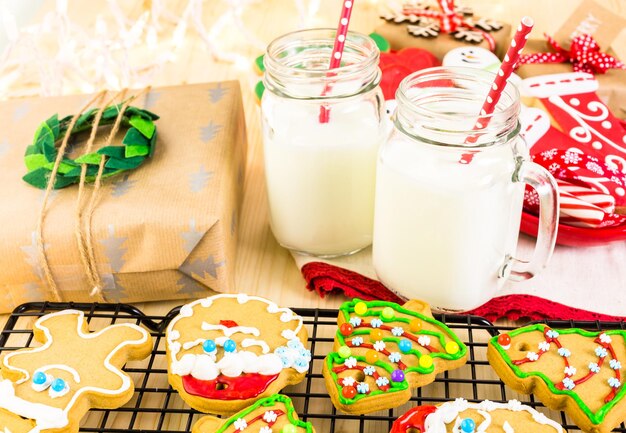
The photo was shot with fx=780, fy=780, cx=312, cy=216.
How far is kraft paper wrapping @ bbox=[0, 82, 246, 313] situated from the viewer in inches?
36.5

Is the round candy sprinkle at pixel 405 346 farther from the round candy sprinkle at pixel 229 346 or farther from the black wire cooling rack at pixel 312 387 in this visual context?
the round candy sprinkle at pixel 229 346

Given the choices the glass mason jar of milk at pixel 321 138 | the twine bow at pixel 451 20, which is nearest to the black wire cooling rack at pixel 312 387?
the glass mason jar of milk at pixel 321 138

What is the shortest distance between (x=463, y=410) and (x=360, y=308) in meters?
0.17

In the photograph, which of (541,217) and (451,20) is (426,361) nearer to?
(541,217)

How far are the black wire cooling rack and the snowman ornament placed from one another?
50 cm

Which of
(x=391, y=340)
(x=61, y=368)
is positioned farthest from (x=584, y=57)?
(x=61, y=368)

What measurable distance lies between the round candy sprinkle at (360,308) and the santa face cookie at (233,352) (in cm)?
6

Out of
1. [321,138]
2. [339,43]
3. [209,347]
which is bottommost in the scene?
[209,347]

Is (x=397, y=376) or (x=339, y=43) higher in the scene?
(x=339, y=43)

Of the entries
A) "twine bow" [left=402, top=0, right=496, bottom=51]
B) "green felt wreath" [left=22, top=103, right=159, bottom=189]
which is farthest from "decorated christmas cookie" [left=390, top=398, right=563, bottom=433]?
"twine bow" [left=402, top=0, right=496, bottom=51]

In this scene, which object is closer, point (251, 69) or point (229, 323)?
point (229, 323)

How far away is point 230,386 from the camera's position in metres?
0.78

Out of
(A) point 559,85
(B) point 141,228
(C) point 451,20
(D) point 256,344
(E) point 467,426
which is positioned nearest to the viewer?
(E) point 467,426

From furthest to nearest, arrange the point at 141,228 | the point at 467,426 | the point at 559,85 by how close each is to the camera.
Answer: the point at 559,85
the point at 141,228
the point at 467,426
